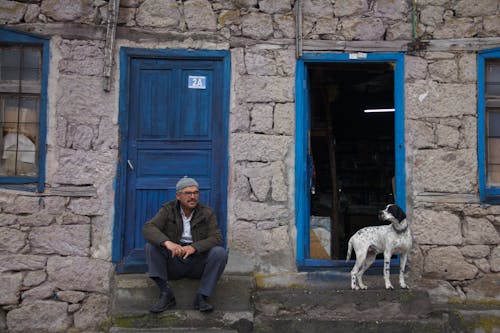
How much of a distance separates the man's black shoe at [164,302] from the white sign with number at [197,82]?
2.19 meters

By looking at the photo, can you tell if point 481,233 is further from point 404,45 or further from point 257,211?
point 257,211

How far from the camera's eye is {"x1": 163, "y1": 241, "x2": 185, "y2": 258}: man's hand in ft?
14.4

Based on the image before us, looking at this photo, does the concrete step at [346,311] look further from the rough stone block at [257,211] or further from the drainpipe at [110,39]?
the drainpipe at [110,39]

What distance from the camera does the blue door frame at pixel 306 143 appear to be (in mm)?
5238

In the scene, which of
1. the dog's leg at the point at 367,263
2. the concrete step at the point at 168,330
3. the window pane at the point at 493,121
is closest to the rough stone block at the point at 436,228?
the dog's leg at the point at 367,263

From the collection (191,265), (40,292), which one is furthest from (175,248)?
(40,292)

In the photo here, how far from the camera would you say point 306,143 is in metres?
5.42

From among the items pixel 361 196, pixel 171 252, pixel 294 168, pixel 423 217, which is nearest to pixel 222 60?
pixel 294 168

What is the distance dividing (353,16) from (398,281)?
2.90 metres

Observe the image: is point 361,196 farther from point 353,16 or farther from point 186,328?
point 186,328

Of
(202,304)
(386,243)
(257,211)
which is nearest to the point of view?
(202,304)

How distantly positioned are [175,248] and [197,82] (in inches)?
76.0

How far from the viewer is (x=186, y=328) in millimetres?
4504

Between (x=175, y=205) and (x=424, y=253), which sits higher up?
(x=175, y=205)
